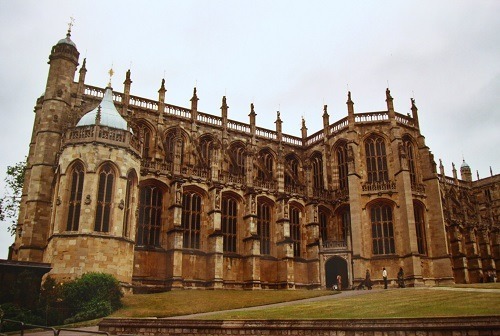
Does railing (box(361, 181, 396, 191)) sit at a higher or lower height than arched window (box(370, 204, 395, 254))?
higher

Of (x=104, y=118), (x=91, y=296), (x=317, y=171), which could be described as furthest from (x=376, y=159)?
(x=91, y=296)

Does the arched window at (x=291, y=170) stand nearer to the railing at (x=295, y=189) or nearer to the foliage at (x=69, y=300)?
the railing at (x=295, y=189)

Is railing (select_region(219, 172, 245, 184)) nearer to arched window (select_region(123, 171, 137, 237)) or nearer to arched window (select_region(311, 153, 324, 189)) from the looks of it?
arched window (select_region(123, 171, 137, 237))

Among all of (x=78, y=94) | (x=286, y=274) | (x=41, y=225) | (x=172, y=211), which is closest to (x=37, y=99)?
(x=78, y=94)

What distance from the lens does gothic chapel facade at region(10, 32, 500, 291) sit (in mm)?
30406

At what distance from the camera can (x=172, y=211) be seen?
36.4 m

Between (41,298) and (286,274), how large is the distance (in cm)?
2152

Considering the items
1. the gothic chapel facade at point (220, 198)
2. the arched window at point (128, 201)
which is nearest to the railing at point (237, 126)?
the gothic chapel facade at point (220, 198)

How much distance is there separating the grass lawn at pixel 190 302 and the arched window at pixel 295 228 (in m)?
11.9

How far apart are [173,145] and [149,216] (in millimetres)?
8200

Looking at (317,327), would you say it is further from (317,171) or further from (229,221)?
(317,171)

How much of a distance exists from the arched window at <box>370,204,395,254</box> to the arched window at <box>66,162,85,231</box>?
1050 inches

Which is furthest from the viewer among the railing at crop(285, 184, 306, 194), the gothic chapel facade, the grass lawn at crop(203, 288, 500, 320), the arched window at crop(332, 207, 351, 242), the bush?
the arched window at crop(332, 207, 351, 242)

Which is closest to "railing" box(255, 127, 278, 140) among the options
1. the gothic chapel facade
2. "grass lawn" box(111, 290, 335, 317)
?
the gothic chapel facade
